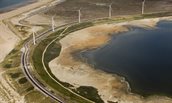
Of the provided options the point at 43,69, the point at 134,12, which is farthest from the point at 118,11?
the point at 43,69

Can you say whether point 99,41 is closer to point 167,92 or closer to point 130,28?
point 130,28

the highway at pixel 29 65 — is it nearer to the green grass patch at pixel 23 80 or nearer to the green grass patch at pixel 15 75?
the green grass patch at pixel 23 80

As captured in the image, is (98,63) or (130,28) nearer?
(98,63)

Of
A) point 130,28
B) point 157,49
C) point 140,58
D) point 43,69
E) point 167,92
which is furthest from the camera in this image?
point 130,28

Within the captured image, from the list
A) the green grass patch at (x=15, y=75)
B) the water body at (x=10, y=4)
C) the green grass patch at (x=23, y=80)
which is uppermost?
the water body at (x=10, y=4)

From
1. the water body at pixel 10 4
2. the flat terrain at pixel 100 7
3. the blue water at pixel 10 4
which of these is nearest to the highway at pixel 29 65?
the flat terrain at pixel 100 7

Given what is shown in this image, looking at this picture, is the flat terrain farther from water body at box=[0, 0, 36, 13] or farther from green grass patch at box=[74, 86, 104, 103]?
green grass patch at box=[74, 86, 104, 103]

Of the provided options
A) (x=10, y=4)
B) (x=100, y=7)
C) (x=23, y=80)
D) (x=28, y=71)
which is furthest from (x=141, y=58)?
(x=10, y=4)
